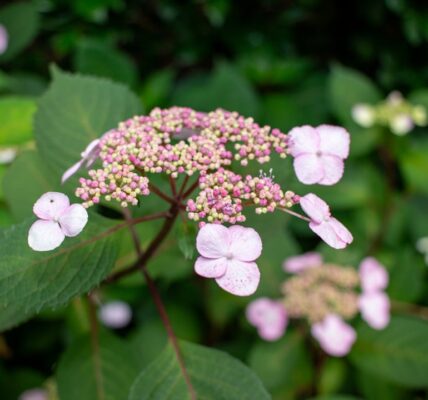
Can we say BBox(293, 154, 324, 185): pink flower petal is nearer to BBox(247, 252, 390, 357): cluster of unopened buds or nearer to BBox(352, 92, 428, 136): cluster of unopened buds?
BBox(247, 252, 390, 357): cluster of unopened buds

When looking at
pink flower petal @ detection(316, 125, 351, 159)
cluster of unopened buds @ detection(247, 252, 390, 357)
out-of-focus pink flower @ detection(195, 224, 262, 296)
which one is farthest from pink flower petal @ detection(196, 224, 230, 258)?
cluster of unopened buds @ detection(247, 252, 390, 357)

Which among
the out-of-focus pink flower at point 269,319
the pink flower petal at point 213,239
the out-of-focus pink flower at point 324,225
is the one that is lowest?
the out-of-focus pink flower at point 269,319

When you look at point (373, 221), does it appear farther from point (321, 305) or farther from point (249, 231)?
point (249, 231)

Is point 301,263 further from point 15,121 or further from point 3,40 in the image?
point 3,40

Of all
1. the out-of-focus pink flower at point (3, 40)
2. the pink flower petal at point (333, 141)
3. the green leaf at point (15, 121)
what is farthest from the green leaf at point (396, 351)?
the out-of-focus pink flower at point (3, 40)

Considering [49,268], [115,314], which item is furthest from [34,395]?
[49,268]

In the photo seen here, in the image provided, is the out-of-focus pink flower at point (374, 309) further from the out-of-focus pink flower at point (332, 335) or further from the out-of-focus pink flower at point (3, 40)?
the out-of-focus pink flower at point (3, 40)
